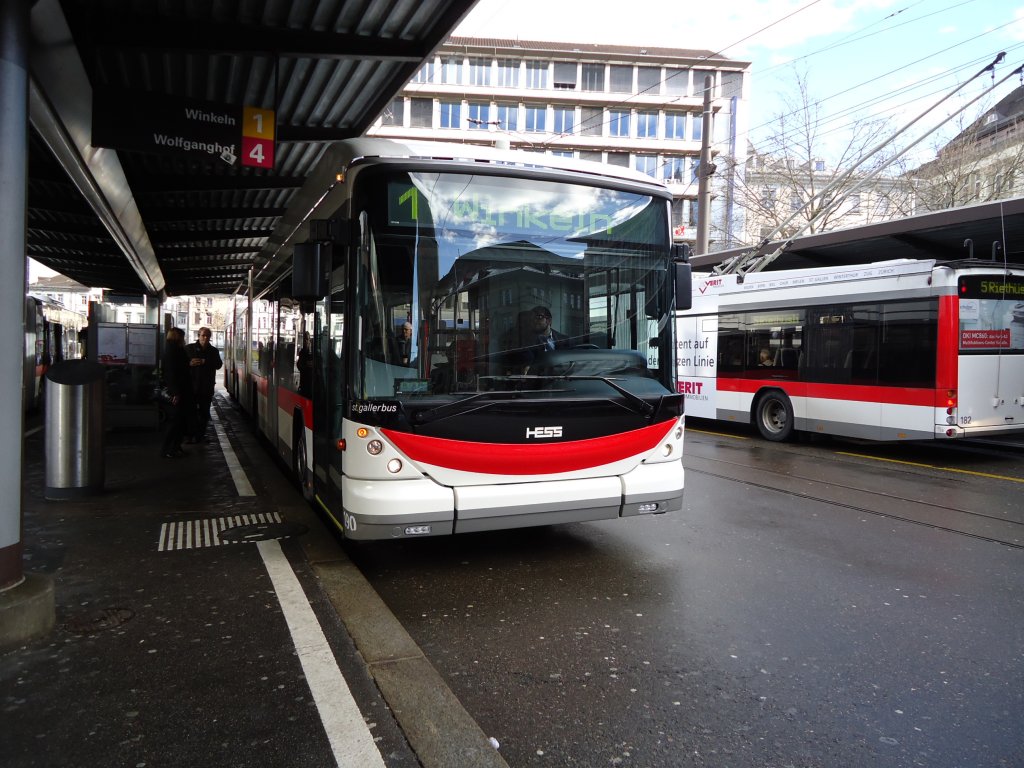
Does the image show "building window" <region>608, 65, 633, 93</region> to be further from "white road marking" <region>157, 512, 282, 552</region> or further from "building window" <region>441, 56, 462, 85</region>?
"white road marking" <region>157, 512, 282, 552</region>

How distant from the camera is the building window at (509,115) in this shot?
2499 inches

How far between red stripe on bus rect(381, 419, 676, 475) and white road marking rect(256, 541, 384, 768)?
Result: 1.22 metres

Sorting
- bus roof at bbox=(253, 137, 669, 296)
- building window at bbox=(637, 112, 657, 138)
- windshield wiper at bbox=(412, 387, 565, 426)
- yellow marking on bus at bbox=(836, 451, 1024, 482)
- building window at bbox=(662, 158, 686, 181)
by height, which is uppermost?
building window at bbox=(637, 112, 657, 138)

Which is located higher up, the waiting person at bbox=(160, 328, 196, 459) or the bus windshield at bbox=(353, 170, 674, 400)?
the bus windshield at bbox=(353, 170, 674, 400)

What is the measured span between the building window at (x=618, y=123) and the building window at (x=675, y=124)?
3.44m

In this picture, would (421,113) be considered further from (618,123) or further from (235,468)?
(235,468)

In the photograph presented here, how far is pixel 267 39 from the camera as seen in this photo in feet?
26.1

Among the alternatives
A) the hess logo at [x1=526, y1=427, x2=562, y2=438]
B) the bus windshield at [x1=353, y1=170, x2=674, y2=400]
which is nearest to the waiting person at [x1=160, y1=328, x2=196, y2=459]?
the bus windshield at [x1=353, y1=170, x2=674, y2=400]

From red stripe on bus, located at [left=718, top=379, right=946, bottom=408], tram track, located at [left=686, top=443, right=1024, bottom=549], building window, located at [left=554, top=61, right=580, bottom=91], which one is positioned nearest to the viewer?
tram track, located at [left=686, top=443, right=1024, bottom=549]

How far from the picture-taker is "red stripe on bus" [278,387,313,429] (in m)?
7.04

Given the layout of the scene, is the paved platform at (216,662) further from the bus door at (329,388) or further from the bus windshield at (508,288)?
the bus windshield at (508,288)

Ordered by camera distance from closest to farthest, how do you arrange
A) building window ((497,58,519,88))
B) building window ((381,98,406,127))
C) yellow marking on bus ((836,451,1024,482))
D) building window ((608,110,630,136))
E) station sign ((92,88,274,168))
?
1. station sign ((92,88,274,168))
2. yellow marking on bus ((836,451,1024,482))
3. building window ((381,98,406,127))
4. building window ((497,58,519,88))
5. building window ((608,110,630,136))

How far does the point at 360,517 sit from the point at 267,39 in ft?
18.6

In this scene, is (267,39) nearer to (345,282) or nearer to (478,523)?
(345,282)
